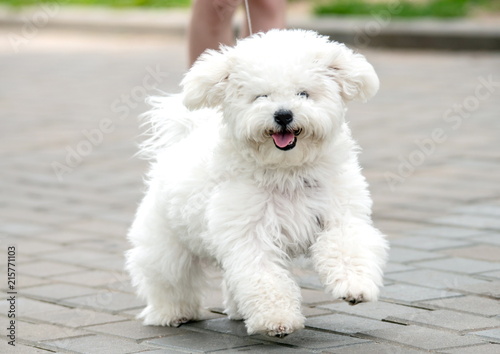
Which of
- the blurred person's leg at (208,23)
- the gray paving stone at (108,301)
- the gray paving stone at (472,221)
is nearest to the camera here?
the gray paving stone at (108,301)

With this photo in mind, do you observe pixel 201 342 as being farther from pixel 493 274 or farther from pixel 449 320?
pixel 493 274

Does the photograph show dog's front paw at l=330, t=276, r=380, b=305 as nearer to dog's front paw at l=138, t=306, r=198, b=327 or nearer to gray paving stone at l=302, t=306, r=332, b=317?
gray paving stone at l=302, t=306, r=332, b=317

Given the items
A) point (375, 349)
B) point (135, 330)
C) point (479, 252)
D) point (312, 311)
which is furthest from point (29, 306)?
point (479, 252)

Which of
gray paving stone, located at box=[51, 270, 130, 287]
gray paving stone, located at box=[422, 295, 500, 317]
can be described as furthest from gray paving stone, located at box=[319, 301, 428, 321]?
gray paving stone, located at box=[51, 270, 130, 287]

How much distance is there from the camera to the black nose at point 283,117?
3.30 meters

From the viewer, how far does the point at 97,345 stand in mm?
3668

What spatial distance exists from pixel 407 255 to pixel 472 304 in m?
0.93

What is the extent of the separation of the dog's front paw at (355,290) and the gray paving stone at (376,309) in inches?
23.0

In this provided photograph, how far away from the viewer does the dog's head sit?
334 cm

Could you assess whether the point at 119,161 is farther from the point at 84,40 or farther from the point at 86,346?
the point at 84,40

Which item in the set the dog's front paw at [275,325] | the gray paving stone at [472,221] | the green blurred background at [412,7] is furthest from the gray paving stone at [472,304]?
the green blurred background at [412,7]

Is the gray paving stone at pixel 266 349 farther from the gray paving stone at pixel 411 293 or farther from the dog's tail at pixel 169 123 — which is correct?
the dog's tail at pixel 169 123

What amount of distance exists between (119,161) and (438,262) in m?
3.52

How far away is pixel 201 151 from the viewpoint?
378 cm
